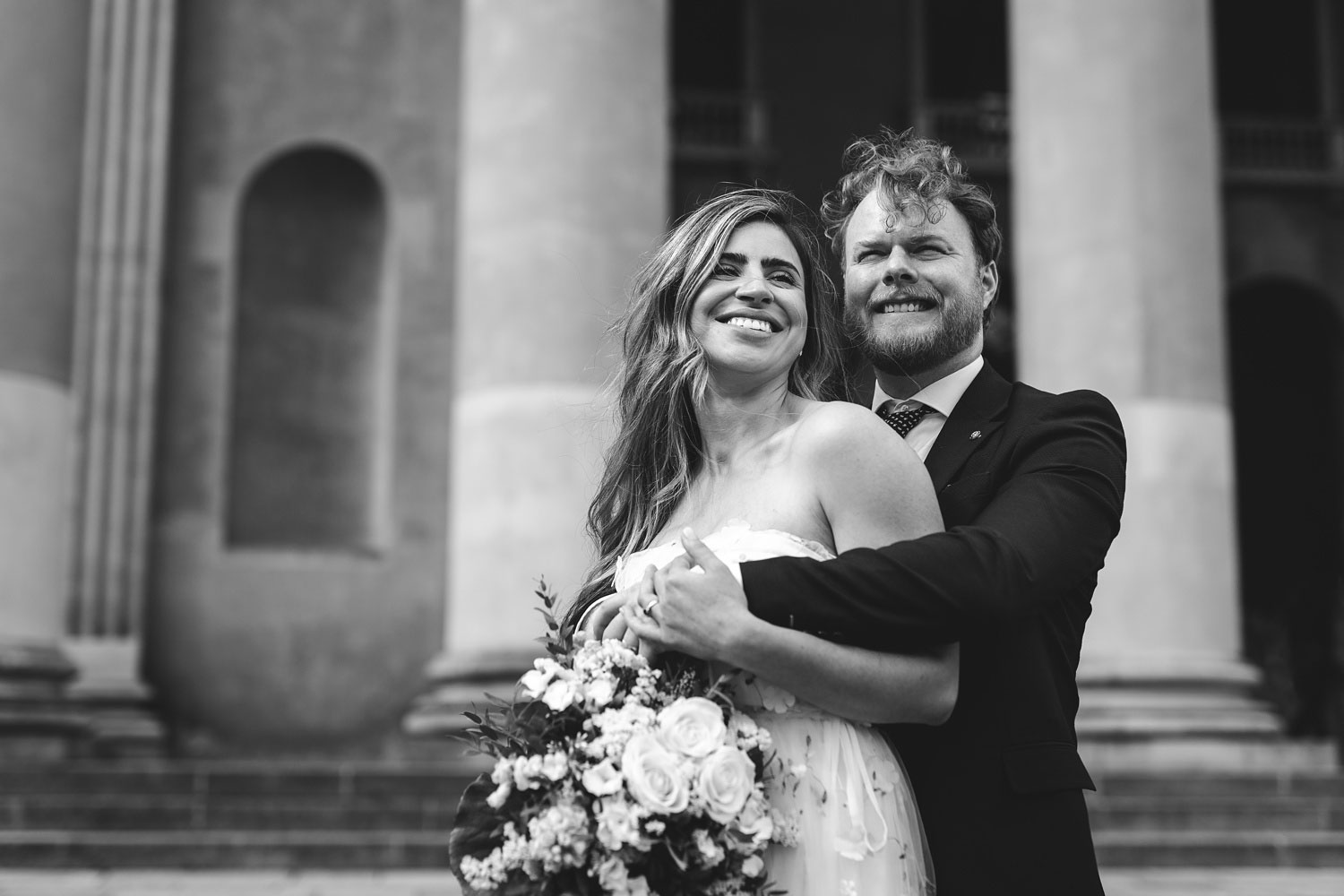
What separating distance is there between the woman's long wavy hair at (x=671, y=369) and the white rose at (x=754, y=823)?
68 cm

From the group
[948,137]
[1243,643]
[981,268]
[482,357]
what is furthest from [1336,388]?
[981,268]

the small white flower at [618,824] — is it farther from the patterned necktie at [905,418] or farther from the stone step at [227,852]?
the stone step at [227,852]

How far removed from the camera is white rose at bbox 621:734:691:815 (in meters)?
2.62

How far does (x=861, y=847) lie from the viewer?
292 cm

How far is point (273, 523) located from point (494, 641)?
5.22 m

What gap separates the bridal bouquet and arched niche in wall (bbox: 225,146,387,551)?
44.9 feet

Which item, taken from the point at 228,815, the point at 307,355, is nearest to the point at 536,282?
the point at 228,815

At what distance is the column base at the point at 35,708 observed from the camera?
10805mm

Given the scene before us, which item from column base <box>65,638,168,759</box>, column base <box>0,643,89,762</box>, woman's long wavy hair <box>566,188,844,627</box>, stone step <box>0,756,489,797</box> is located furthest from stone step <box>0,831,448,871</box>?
woman's long wavy hair <box>566,188,844,627</box>

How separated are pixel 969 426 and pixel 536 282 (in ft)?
29.5

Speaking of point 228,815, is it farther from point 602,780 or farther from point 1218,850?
point 602,780

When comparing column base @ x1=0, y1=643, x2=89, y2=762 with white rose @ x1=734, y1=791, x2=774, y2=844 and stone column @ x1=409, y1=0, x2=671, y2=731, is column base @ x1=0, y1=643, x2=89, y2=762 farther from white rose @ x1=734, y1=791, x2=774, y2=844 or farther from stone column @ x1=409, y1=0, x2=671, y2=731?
white rose @ x1=734, y1=791, x2=774, y2=844

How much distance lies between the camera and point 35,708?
431 inches

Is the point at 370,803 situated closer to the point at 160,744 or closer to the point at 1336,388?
the point at 160,744
